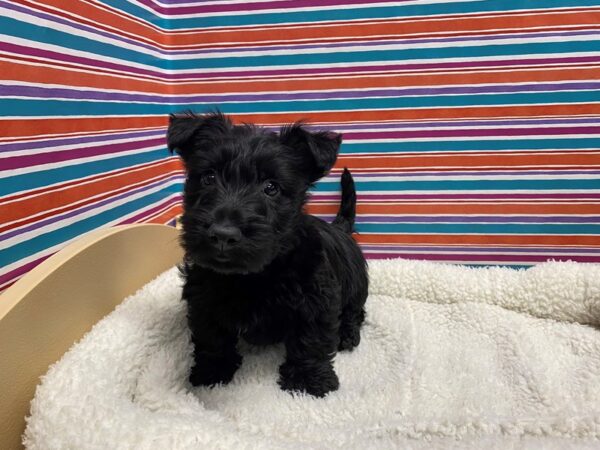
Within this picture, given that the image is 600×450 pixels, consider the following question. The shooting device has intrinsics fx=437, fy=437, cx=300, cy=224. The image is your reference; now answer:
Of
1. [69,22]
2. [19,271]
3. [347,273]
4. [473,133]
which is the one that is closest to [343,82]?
[473,133]

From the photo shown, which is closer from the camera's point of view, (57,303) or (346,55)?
(57,303)

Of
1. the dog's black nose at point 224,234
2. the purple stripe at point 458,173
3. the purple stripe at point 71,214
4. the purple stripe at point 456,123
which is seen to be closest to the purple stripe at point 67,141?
the purple stripe at point 71,214

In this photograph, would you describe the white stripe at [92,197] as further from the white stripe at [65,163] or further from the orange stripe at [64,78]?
the orange stripe at [64,78]

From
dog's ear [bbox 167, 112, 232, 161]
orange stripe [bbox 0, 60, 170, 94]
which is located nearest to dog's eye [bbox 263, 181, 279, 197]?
dog's ear [bbox 167, 112, 232, 161]

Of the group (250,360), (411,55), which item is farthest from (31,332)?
(411,55)

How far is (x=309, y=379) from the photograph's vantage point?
68.2 inches

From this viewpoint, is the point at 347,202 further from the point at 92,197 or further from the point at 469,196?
the point at 92,197

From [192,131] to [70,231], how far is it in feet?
2.37

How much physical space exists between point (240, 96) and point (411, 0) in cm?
105

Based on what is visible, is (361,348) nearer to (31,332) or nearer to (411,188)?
(411,188)

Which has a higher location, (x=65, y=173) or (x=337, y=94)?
(x=337, y=94)

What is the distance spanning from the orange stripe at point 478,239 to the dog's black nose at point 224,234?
148 centimetres

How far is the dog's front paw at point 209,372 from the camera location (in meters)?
1.77

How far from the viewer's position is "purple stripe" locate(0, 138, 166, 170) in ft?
4.95
